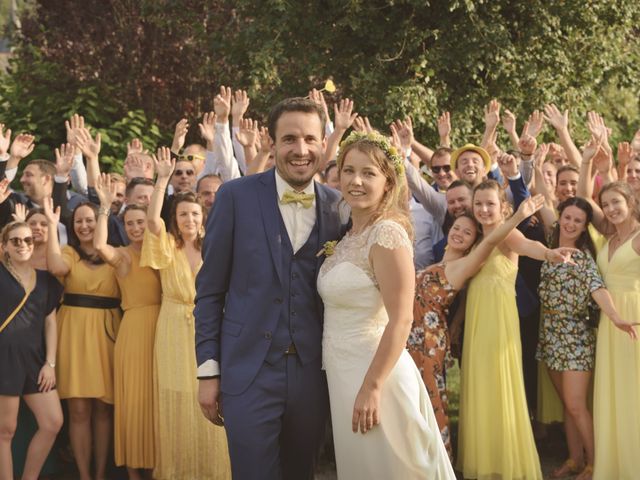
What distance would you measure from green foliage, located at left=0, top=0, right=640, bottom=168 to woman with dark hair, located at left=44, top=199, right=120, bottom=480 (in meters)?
5.33

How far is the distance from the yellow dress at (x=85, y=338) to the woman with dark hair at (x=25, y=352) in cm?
19

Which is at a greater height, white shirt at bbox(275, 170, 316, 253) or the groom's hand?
white shirt at bbox(275, 170, 316, 253)

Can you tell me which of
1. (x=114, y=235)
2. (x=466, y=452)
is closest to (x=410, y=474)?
(x=466, y=452)

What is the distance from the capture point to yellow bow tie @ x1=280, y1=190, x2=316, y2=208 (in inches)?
151

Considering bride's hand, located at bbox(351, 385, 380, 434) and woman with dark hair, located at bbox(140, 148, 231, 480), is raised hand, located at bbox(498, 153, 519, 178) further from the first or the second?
bride's hand, located at bbox(351, 385, 380, 434)

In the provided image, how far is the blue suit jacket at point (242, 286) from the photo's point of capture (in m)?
3.71

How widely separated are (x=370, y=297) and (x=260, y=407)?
0.66 metres

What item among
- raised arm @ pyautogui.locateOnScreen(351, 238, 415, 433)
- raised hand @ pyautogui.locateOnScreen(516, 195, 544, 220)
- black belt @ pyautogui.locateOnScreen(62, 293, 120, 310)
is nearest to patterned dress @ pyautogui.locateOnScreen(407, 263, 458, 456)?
raised hand @ pyautogui.locateOnScreen(516, 195, 544, 220)

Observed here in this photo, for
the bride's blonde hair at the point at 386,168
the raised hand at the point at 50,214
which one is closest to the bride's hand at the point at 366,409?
the bride's blonde hair at the point at 386,168

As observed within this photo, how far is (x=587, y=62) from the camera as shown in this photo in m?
12.6

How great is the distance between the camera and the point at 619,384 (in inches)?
233

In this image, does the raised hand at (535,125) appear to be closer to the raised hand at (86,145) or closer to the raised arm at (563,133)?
the raised arm at (563,133)

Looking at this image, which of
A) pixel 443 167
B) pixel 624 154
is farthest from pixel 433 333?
pixel 624 154

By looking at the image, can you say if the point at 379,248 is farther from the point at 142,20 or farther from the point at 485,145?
the point at 142,20
